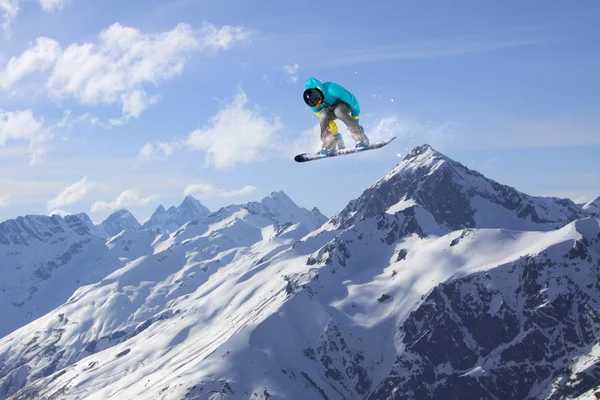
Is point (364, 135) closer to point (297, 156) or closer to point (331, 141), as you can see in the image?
point (331, 141)

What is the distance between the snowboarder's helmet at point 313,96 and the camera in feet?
121

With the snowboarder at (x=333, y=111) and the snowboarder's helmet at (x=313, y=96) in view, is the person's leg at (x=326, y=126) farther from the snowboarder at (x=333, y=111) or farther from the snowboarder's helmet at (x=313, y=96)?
the snowboarder's helmet at (x=313, y=96)

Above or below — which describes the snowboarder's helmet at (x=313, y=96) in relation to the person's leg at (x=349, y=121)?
above

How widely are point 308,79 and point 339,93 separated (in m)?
2.44

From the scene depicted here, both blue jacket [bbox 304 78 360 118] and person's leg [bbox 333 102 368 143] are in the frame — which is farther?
person's leg [bbox 333 102 368 143]

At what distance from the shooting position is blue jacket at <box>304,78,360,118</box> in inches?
1437

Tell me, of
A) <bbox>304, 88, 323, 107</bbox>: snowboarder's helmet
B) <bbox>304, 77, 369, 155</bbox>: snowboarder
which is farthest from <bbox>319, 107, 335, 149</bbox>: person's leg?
<bbox>304, 88, 323, 107</bbox>: snowboarder's helmet

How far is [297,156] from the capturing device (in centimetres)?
4488

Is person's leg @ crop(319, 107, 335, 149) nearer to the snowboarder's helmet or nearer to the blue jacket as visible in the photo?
the blue jacket

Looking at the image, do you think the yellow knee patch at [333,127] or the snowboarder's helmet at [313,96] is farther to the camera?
the yellow knee patch at [333,127]

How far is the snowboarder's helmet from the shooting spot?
36906mm

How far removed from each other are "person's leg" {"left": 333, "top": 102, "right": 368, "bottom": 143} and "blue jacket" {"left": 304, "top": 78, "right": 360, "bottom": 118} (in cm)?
36

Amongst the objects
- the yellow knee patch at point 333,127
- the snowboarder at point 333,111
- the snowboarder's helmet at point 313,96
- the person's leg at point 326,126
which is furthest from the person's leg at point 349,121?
the snowboarder's helmet at point 313,96

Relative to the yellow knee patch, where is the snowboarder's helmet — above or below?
above
